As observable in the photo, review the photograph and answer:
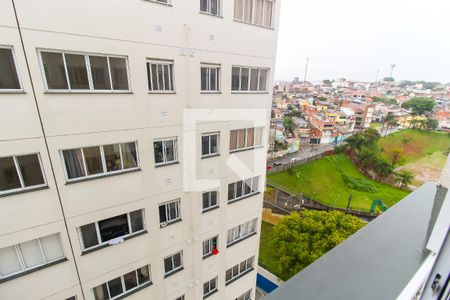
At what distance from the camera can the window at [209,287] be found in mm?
5359

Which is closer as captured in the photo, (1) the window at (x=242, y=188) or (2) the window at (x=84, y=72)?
(2) the window at (x=84, y=72)

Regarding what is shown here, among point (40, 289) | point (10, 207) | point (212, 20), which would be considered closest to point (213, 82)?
point (212, 20)

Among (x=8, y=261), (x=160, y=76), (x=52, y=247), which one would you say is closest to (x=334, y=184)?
(x=160, y=76)

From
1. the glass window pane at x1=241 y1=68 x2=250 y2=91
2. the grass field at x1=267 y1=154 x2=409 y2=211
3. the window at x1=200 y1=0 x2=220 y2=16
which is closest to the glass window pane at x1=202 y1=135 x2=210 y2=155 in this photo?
the glass window pane at x1=241 y1=68 x2=250 y2=91

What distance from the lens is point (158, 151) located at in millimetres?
3814

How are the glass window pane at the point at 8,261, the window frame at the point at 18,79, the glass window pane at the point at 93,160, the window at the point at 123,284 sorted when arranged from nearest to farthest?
the window frame at the point at 18,79 → the glass window pane at the point at 8,261 → the glass window pane at the point at 93,160 → the window at the point at 123,284

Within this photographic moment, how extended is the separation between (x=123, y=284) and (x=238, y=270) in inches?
Answer: 115

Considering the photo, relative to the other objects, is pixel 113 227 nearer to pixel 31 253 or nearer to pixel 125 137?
pixel 31 253

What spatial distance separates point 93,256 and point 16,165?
5.72 feet

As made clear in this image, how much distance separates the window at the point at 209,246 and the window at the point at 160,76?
131 inches

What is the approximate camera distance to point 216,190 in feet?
15.7

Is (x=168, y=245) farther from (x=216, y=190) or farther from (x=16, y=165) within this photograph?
(x=16, y=165)

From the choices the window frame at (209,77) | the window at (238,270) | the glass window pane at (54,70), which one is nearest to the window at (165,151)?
the window frame at (209,77)

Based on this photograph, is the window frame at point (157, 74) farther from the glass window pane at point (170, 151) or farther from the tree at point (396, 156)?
the tree at point (396, 156)
